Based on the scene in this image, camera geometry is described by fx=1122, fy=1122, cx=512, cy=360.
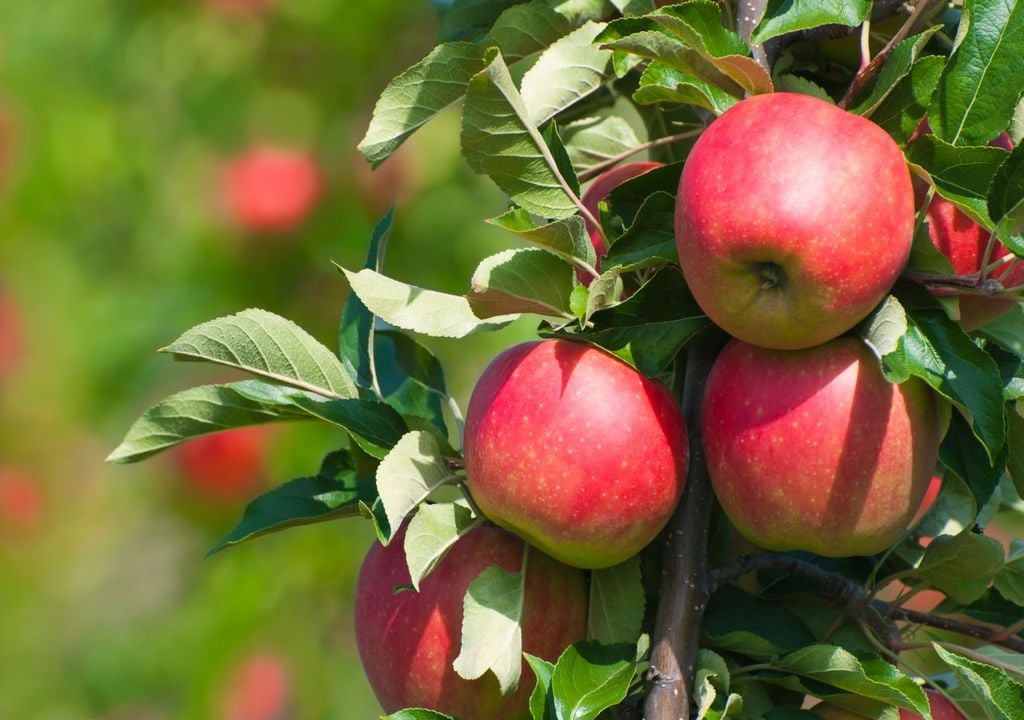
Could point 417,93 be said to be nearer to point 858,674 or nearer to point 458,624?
point 458,624

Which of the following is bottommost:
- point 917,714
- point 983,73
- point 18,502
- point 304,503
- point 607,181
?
point 18,502

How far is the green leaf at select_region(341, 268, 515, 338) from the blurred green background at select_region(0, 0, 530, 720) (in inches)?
35.0

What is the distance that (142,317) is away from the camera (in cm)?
193

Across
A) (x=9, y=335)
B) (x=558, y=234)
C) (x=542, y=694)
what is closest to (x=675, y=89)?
(x=558, y=234)

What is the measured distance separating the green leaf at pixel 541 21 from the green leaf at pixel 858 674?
0.63 m

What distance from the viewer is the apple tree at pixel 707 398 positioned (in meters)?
0.84

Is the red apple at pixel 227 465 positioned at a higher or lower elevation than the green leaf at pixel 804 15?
lower

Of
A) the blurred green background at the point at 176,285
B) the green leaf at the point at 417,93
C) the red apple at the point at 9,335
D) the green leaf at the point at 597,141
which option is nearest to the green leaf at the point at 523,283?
the green leaf at the point at 417,93

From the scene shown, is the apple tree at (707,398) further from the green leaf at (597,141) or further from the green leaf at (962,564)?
the green leaf at (597,141)

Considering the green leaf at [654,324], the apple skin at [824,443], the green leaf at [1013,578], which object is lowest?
the green leaf at [1013,578]

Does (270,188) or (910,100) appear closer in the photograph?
(910,100)

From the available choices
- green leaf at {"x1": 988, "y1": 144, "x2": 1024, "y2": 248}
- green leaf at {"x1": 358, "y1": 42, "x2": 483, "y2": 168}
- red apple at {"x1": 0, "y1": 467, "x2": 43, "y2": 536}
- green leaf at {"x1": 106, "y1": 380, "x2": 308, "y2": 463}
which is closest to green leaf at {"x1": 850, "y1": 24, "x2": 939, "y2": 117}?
green leaf at {"x1": 988, "y1": 144, "x2": 1024, "y2": 248}

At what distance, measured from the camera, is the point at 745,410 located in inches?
35.5

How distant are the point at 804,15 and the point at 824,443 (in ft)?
1.13
